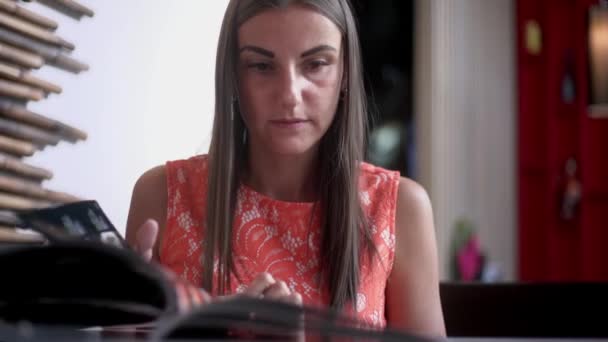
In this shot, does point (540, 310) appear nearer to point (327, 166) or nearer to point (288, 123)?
Result: point (327, 166)

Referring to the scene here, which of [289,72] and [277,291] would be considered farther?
[289,72]

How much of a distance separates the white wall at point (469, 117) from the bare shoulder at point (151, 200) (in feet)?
8.13

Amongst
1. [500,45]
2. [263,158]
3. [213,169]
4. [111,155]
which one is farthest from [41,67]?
[500,45]

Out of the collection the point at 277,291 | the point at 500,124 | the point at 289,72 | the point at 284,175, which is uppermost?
the point at 500,124

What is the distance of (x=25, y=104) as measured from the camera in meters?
0.73

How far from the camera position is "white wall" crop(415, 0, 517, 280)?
11.5 ft

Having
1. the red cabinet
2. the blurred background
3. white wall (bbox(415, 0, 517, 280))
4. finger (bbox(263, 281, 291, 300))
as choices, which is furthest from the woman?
the red cabinet

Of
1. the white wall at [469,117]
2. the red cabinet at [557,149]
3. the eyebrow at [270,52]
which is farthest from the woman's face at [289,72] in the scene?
the red cabinet at [557,149]

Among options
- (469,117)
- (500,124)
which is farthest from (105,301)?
(500,124)

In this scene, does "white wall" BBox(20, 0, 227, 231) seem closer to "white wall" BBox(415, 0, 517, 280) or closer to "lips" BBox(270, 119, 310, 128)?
Answer: "lips" BBox(270, 119, 310, 128)

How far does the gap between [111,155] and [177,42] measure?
185 millimetres

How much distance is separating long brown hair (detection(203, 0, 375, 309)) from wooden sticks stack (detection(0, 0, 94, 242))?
A: 0.25 meters

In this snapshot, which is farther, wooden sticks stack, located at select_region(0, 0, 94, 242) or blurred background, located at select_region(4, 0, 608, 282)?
blurred background, located at select_region(4, 0, 608, 282)

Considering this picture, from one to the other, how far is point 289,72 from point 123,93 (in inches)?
8.0
